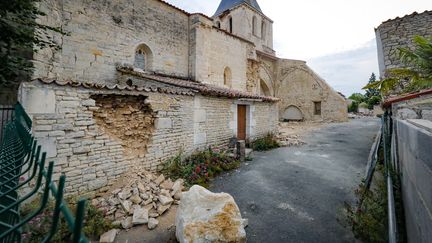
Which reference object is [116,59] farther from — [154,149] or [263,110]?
[263,110]

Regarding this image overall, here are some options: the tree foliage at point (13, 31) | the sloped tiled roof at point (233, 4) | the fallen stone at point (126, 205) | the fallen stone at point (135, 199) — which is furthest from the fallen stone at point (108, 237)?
the sloped tiled roof at point (233, 4)

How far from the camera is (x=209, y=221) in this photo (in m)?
2.99

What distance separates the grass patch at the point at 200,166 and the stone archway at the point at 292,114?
16530 millimetres

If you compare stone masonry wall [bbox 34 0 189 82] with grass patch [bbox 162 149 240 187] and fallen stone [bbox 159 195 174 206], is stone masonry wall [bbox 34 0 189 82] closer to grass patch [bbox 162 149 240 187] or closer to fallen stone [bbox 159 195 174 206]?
grass patch [bbox 162 149 240 187]

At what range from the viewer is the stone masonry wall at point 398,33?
274 inches

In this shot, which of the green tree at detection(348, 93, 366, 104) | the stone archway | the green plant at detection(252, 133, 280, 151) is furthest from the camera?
the green tree at detection(348, 93, 366, 104)

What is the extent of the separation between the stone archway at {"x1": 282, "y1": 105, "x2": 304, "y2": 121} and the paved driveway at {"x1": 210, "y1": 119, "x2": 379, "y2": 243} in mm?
13241

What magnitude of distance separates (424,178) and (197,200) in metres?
2.81

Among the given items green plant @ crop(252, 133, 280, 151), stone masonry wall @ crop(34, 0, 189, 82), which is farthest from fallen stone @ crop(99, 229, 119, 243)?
green plant @ crop(252, 133, 280, 151)

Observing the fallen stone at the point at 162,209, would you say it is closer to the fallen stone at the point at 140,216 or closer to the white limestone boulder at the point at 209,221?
the fallen stone at the point at 140,216

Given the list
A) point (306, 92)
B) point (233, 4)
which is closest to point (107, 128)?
point (306, 92)

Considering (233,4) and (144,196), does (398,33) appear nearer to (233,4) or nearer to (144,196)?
(144,196)

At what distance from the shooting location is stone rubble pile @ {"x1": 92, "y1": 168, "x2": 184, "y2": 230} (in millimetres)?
3712

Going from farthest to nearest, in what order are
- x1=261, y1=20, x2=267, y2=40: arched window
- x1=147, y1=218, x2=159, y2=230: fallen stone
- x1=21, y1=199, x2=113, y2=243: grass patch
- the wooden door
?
x1=261, y1=20, x2=267, y2=40: arched window < the wooden door < x1=147, y1=218, x2=159, y2=230: fallen stone < x1=21, y1=199, x2=113, y2=243: grass patch
